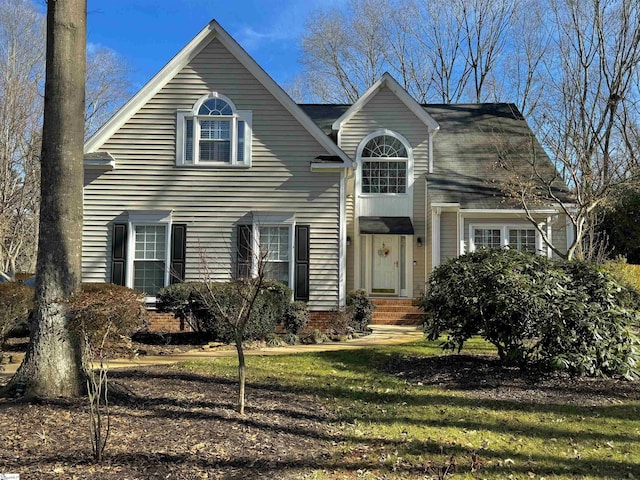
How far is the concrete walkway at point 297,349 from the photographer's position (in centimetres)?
833

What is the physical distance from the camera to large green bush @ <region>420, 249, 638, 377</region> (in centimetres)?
655

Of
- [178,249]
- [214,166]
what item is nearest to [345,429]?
[178,249]

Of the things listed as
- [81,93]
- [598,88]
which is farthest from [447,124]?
[81,93]

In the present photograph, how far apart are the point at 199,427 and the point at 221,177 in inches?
342

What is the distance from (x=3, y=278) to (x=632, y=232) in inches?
897

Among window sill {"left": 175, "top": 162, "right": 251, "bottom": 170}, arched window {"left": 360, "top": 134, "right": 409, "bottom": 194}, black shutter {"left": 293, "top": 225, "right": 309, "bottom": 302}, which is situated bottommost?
black shutter {"left": 293, "top": 225, "right": 309, "bottom": 302}

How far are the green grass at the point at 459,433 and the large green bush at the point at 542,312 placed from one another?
99cm

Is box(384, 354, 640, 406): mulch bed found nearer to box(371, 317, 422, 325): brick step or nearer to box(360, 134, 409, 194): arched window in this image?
box(371, 317, 422, 325): brick step

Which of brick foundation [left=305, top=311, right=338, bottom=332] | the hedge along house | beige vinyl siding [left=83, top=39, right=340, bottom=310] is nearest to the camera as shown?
brick foundation [left=305, top=311, right=338, bottom=332]

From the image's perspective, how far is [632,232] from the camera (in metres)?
19.7

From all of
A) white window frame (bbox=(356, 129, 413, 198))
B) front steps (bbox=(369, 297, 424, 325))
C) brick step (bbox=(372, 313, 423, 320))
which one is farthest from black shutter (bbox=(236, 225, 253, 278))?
white window frame (bbox=(356, 129, 413, 198))

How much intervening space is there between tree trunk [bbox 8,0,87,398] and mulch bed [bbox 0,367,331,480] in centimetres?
32

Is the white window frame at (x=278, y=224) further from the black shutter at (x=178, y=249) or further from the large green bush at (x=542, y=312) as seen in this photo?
the large green bush at (x=542, y=312)

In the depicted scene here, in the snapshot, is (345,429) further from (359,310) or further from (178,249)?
(178,249)
